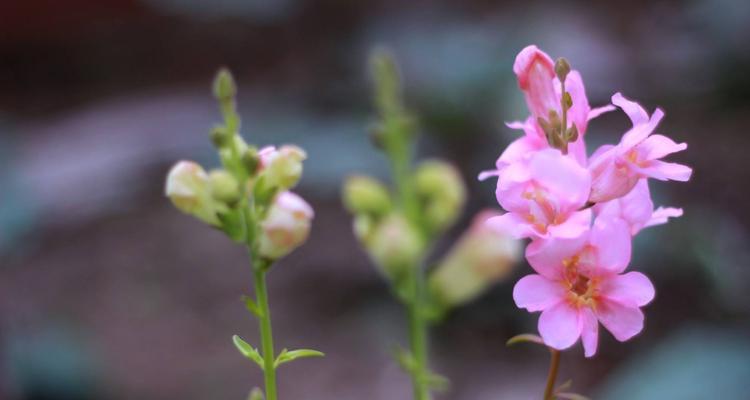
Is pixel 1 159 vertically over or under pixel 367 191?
over

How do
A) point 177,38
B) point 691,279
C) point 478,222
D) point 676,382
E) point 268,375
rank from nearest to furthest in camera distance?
point 268,375 → point 478,222 → point 676,382 → point 691,279 → point 177,38

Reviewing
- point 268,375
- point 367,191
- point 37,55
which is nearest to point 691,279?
point 367,191

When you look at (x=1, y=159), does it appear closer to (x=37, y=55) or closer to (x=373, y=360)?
(x=37, y=55)

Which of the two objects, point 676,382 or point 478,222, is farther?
point 676,382

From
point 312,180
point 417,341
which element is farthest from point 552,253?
point 312,180

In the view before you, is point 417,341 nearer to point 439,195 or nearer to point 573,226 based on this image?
point 439,195

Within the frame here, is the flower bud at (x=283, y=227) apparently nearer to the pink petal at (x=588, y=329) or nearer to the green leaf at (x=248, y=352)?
the green leaf at (x=248, y=352)

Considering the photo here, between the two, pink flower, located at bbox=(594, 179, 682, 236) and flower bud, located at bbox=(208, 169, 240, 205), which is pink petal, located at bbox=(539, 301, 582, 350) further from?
flower bud, located at bbox=(208, 169, 240, 205)
